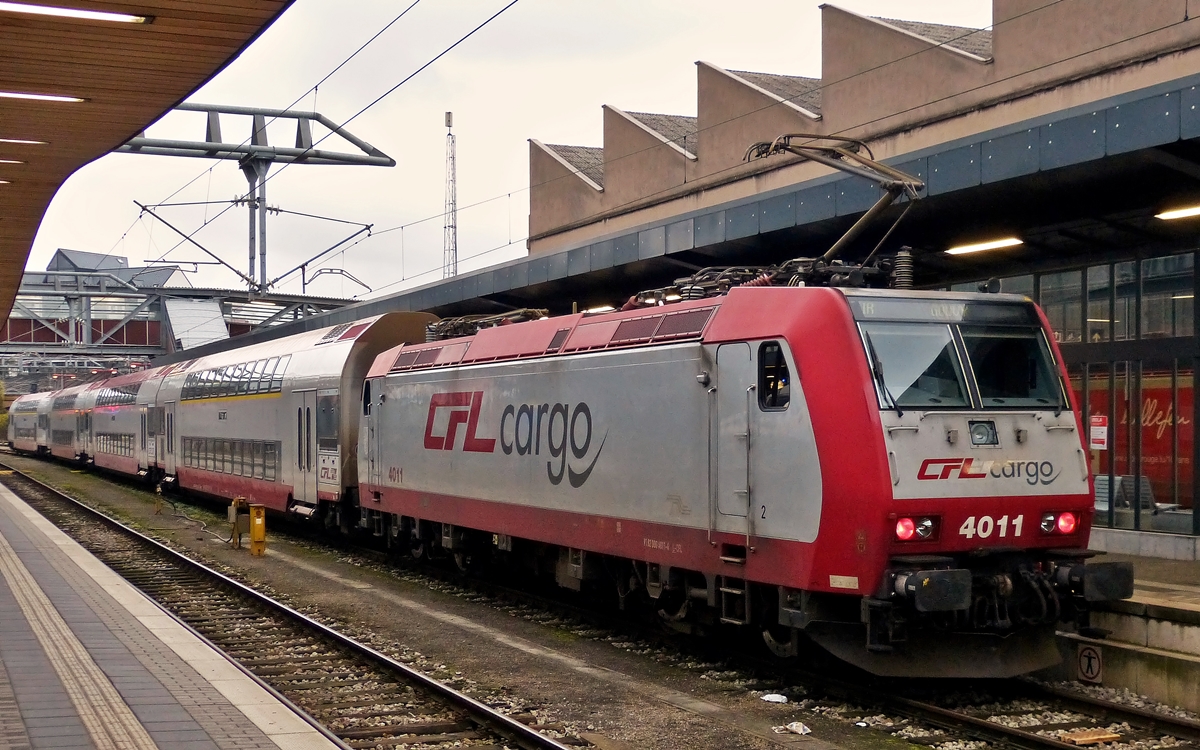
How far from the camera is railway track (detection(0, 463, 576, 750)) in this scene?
8.67m

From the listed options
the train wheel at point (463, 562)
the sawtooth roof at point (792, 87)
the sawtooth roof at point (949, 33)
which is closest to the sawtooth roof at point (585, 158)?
the sawtooth roof at point (792, 87)

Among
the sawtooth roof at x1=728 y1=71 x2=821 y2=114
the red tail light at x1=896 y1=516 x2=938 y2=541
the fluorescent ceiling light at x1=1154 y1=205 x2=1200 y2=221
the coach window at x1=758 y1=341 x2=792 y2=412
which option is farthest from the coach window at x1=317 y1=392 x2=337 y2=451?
the sawtooth roof at x1=728 y1=71 x2=821 y2=114

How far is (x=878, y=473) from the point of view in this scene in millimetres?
8844

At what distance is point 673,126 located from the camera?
39250 millimetres

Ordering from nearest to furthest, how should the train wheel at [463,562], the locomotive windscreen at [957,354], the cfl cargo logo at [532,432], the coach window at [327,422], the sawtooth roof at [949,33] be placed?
the locomotive windscreen at [957,354] → the cfl cargo logo at [532,432] → the train wheel at [463,562] → the coach window at [327,422] → the sawtooth roof at [949,33]

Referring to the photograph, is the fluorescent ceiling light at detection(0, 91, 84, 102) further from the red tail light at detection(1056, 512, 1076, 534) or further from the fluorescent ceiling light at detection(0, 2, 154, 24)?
the red tail light at detection(1056, 512, 1076, 534)

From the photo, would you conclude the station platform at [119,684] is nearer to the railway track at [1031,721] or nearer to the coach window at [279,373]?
the railway track at [1031,721]

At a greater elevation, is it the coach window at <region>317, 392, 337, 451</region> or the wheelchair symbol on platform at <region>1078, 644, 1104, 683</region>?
the coach window at <region>317, 392, 337, 451</region>

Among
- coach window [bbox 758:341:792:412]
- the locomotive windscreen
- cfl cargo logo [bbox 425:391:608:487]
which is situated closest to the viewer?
the locomotive windscreen

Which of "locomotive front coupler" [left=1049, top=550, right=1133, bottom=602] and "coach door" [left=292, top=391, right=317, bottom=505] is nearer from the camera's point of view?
"locomotive front coupler" [left=1049, top=550, right=1133, bottom=602]

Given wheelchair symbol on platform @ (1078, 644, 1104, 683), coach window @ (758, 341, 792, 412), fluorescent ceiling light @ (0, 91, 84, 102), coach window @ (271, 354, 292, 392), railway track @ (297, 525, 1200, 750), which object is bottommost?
railway track @ (297, 525, 1200, 750)

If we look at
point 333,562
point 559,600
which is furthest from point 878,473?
point 333,562

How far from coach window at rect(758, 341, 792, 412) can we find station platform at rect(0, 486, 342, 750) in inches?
169

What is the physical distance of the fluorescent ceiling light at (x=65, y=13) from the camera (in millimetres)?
6875
